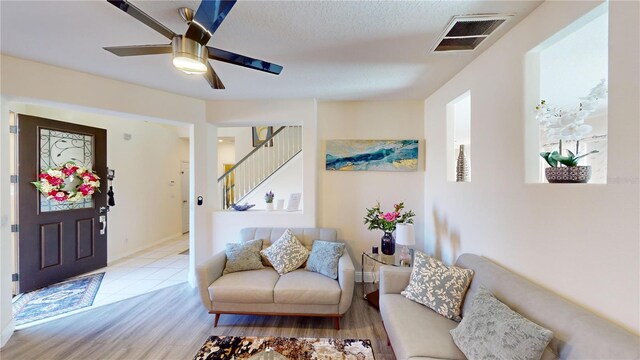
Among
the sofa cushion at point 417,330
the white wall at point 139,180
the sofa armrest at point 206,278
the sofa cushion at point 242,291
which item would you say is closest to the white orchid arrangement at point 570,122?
the sofa cushion at point 417,330

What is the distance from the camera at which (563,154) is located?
1.40m

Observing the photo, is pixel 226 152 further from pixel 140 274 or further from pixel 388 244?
pixel 388 244

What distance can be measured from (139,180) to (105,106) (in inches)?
104

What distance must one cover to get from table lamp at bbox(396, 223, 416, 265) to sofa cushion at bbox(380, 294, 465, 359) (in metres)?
0.63

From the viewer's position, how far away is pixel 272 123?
3.32m

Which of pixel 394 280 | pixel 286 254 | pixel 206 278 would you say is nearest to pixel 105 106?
pixel 206 278

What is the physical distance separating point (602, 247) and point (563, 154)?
1.85ft

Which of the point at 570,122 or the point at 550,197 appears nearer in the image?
the point at 570,122

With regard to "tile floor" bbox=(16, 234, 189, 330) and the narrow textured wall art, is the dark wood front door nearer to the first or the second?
"tile floor" bbox=(16, 234, 189, 330)

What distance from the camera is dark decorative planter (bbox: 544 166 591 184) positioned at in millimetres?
1262

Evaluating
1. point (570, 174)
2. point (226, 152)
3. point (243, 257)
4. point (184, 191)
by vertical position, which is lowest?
point (243, 257)

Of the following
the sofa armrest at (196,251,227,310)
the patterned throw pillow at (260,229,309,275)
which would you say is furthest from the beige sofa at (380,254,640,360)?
the sofa armrest at (196,251,227,310)

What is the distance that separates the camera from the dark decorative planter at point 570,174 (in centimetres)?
126

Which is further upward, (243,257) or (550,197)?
(550,197)
